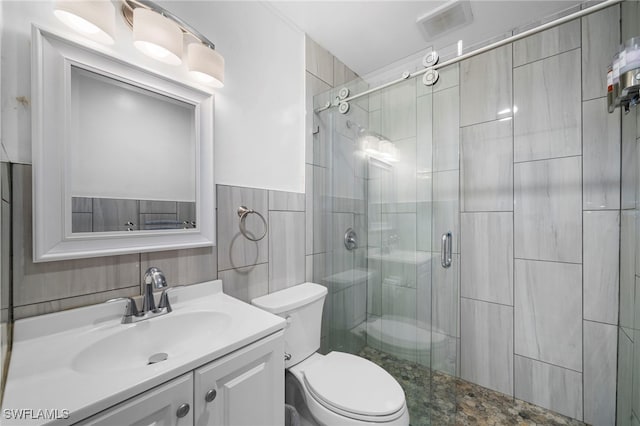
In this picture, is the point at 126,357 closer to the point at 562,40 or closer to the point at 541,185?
the point at 541,185

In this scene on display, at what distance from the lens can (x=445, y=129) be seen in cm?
155

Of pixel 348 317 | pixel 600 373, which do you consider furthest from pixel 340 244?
pixel 600 373

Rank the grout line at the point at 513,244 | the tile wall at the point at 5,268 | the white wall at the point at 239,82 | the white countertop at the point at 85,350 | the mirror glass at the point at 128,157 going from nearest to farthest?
the white countertop at the point at 85,350, the tile wall at the point at 5,268, the white wall at the point at 239,82, the mirror glass at the point at 128,157, the grout line at the point at 513,244

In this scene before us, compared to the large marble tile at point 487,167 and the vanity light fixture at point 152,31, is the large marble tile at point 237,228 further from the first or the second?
the large marble tile at point 487,167

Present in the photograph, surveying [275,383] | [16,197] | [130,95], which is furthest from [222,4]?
[275,383]

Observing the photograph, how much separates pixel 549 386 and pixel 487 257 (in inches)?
33.2

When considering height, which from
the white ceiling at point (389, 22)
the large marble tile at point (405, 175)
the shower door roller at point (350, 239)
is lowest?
Result: the shower door roller at point (350, 239)

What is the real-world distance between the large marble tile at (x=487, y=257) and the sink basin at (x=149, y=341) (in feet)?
5.59

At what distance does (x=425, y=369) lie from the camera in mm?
1457

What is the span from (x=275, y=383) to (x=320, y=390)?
12.5 inches

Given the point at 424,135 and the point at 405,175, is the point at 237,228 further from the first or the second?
the point at 424,135

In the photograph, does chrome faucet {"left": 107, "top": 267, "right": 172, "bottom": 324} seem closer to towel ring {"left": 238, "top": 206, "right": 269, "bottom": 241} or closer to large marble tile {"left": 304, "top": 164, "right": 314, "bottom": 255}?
towel ring {"left": 238, "top": 206, "right": 269, "bottom": 241}

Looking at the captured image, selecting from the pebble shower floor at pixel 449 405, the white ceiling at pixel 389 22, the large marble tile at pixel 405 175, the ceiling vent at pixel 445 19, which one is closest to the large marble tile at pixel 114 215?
the large marble tile at pixel 405 175

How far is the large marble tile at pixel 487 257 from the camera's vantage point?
1727mm
